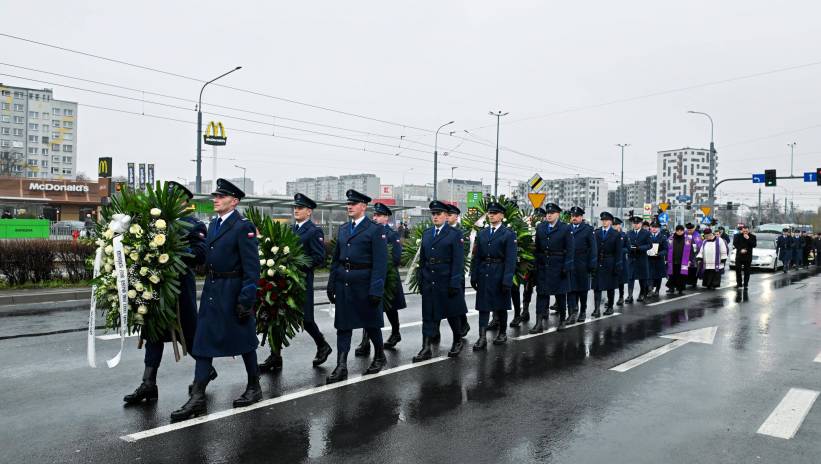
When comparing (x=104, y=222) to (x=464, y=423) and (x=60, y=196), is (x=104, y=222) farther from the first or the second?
(x=60, y=196)

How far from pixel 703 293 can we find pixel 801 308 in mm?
3249

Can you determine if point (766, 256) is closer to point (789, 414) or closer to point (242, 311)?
point (789, 414)

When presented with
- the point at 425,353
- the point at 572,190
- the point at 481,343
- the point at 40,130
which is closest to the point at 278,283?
the point at 425,353

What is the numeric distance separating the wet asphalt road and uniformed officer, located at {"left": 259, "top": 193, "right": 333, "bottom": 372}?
17 cm

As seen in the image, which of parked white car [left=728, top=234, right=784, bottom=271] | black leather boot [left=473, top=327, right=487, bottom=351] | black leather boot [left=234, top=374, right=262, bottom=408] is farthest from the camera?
parked white car [left=728, top=234, right=784, bottom=271]

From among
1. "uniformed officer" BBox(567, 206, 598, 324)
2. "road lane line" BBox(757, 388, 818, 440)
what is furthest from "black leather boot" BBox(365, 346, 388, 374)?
"uniformed officer" BBox(567, 206, 598, 324)

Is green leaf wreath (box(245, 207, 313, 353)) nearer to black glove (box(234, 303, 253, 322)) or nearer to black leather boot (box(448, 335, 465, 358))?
black glove (box(234, 303, 253, 322))

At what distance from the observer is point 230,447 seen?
482 centimetres

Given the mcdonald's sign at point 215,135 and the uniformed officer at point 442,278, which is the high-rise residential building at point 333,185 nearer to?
the mcdonald's sign at point 215,135

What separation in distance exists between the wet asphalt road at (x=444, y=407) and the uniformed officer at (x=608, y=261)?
10.7 feet

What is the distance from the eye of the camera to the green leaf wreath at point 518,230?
35.5 ft

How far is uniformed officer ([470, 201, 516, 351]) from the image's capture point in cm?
873

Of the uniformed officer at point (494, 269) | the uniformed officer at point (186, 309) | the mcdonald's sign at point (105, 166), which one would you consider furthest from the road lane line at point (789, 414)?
the mcdonald's sign at point (105, 166)

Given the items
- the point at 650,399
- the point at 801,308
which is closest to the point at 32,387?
the point at 650,399
